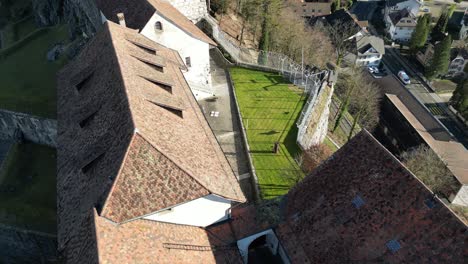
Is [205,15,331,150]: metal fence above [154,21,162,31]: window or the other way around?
the other way around

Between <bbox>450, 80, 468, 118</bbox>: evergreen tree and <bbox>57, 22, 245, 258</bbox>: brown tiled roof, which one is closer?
<bbox>57, 22, 245, 258</bbox>: brown tiled roof

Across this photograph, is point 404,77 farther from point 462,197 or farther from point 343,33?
point 462,197

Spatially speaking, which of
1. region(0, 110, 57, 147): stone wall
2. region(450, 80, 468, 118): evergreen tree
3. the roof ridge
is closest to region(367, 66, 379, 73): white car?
region(450, 80, 468, 118): evergreen tree

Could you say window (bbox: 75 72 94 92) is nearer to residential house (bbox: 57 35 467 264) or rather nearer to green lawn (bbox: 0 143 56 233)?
residential house (bbox: 57 35 467 264)

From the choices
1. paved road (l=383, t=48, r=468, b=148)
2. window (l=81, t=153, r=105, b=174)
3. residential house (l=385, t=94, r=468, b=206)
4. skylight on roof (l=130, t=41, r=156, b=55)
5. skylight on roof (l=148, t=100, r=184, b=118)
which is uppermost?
skylight on roof (l=130, t=41, r=156, b=55)

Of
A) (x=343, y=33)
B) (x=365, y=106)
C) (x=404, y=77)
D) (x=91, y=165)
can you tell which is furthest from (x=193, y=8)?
(x=404, y=77)

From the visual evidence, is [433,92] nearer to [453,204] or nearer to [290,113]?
[453,204]

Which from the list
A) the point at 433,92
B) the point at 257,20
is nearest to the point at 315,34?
the point at 257,20

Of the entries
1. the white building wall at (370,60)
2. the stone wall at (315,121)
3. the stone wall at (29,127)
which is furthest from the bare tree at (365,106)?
the stone wall at (29,127)
